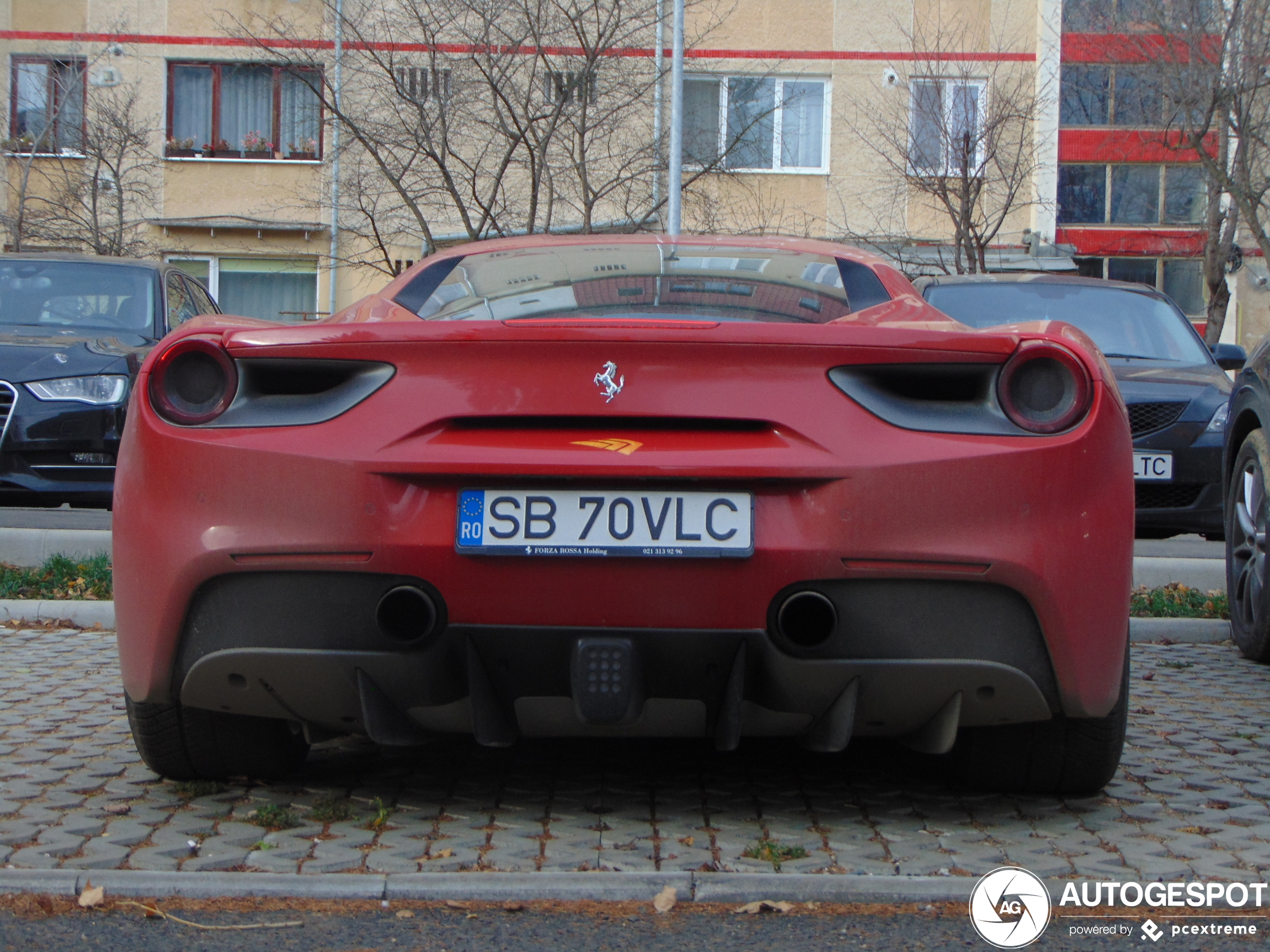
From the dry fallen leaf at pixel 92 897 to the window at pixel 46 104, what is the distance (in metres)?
20.2

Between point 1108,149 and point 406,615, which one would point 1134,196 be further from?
point 406,615

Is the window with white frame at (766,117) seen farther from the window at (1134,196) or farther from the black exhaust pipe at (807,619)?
the black exhaust pipe at (807,619)

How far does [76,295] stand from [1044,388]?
315 inches

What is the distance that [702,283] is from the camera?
3.68 meters

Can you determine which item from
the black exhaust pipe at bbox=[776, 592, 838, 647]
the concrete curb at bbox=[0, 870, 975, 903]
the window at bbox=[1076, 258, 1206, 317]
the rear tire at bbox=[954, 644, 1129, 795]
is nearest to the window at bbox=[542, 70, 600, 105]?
the rear tire at bbox=[954, 644, 1129, 795]

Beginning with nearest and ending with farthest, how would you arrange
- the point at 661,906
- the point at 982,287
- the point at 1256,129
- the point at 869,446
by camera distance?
the point at 661,906 < the point at 869,446 < the point at 982,287 < the point at 1256,129

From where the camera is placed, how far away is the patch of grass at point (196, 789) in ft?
12.0

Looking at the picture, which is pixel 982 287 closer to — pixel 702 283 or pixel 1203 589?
pixel 1203 589

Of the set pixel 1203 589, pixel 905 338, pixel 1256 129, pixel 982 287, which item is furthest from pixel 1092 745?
pixel 1256 129

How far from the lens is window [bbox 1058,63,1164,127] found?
2493 centimetres

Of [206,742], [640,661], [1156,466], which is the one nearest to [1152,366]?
[1156,466]

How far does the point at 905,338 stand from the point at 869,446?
9.4 inches

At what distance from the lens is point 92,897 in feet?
9.34
